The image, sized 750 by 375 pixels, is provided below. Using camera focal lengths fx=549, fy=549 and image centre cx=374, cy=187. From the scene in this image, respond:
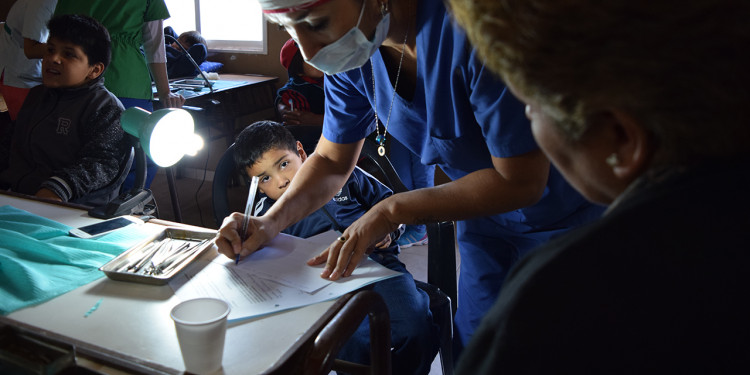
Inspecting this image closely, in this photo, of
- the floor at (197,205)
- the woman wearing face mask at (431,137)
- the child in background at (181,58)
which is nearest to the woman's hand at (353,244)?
the woman wearing face mask at (431,137)

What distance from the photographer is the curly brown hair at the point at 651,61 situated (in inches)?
12.6

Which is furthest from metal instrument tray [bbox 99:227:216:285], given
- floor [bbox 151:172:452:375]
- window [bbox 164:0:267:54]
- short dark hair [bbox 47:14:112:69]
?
window [bbox 164:0:267:54]

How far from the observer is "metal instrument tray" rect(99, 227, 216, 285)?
99 cm

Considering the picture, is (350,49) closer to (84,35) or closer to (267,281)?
(267,281)

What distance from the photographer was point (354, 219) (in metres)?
1.73

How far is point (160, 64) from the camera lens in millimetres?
2635

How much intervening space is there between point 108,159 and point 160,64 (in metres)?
0.97

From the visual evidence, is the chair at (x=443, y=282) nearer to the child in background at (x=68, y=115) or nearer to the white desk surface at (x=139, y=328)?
the white desk surface at (x=139, y=328)

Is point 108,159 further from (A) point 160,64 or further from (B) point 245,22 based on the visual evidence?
(B) point 245,22

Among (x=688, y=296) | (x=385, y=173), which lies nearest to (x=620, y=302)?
(x=688, y=296)

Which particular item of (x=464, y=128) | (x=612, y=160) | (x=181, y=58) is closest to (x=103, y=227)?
(x=464, y=128)

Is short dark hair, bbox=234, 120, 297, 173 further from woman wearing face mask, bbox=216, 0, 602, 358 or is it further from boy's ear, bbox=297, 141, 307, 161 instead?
woman wearing face mask, bbox=216, 0, 602, 358

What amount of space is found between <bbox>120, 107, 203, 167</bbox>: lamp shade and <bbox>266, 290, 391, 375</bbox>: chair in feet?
1.79

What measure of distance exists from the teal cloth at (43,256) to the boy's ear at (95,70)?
875 mm
